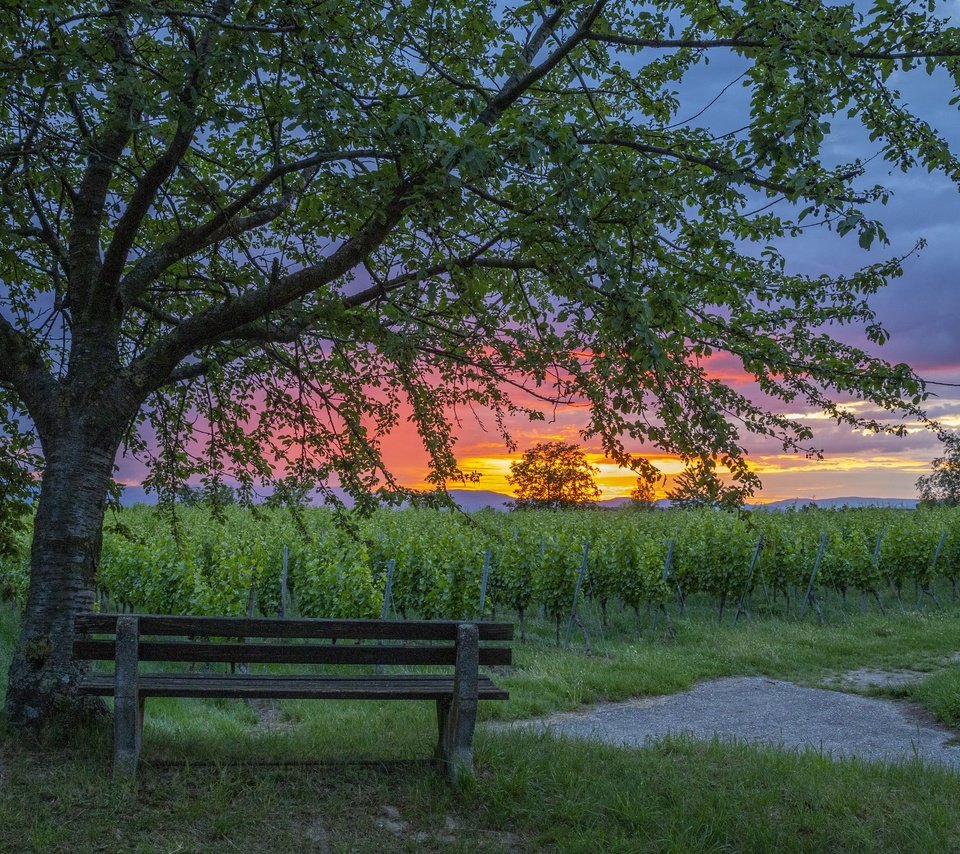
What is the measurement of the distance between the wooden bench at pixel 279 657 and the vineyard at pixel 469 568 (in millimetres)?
3421

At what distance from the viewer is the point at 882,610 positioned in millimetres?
17406

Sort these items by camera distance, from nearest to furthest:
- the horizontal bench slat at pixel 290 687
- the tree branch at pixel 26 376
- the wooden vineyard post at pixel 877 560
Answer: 1. the horizontal bench slat at pixel 290 687
2. the tree branch at pixel 26 376
3. the wooden vineyard post at pixel 877 560

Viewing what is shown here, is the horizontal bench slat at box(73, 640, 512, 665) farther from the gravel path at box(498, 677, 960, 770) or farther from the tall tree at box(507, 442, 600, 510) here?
the tall tree at box(507, 442, 600, 510)

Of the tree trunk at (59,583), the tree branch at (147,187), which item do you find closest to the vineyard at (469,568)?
the tree trunk at (59,583)

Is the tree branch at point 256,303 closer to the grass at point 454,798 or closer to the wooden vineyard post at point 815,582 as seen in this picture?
the grass at point 454,798

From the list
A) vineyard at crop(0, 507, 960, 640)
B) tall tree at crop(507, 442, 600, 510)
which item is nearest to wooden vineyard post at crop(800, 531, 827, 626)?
vineyard at crop(0, 507, 960, 640)

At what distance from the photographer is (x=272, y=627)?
507cm

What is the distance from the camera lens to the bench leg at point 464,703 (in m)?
5.06

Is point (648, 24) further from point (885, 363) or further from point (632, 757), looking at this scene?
point (632, 757)

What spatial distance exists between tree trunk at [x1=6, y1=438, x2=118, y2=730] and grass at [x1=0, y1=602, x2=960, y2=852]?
0.33 m

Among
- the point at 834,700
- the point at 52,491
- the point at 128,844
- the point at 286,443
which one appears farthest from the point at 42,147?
the point at 834,700

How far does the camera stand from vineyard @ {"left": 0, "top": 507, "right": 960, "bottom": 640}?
1201cm

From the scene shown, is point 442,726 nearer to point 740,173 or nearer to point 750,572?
point 740,173

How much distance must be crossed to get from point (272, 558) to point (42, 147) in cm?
926
